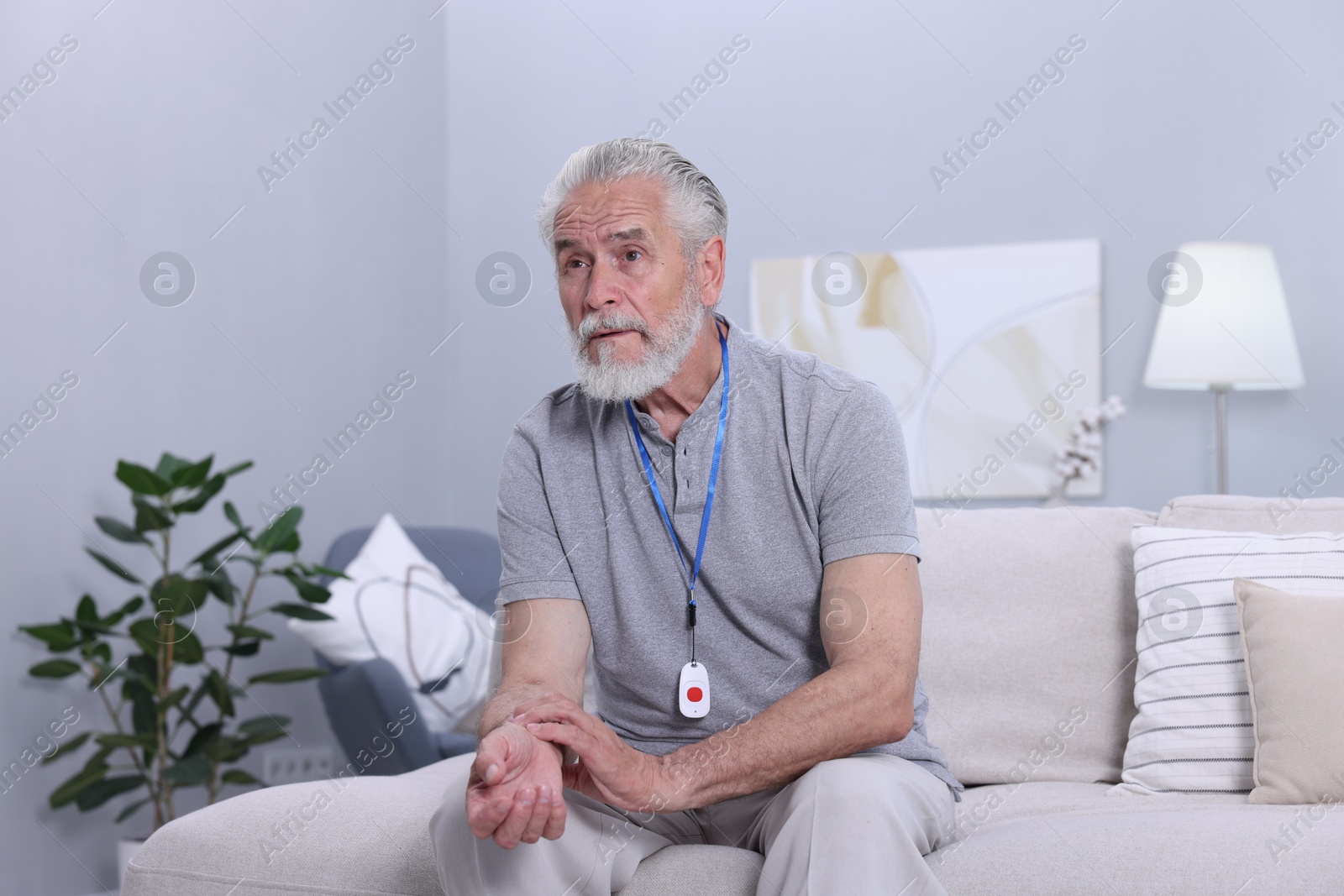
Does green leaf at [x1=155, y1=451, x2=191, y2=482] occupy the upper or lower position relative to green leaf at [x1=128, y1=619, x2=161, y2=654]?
upper

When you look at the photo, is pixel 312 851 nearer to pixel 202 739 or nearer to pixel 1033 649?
pixel 1033 649

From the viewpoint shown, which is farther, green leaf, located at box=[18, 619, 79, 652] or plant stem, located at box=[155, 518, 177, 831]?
plant stem, located at box=[155, 518, 177, 831]

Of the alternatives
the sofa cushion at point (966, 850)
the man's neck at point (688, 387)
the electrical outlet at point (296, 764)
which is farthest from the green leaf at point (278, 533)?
the man's neck at point (688, 387)

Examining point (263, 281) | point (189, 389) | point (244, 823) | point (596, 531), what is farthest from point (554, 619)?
point (263, 281)

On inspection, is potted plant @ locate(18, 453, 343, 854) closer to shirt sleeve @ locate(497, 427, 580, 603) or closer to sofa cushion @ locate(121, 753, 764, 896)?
sofa cushion @ locate(121, 753, 764, 896)

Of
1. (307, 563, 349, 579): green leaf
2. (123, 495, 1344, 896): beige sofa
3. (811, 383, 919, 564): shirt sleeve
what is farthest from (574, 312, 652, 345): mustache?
(307, 563, 349, 579): green leaf

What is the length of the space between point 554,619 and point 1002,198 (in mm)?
2587

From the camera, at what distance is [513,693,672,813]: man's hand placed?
121 cm

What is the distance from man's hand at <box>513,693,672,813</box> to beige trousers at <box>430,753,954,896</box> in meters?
0.08

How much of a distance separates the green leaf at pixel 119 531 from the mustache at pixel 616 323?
1.53m

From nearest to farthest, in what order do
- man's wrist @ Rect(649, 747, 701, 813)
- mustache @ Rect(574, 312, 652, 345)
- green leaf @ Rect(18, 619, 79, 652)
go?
man's wrist @ Rect(649, 747, 701, 813) → mustache @ Rect(574, 312, 652, 345) → green leaf @ Rect(18, 619, 79, 652)

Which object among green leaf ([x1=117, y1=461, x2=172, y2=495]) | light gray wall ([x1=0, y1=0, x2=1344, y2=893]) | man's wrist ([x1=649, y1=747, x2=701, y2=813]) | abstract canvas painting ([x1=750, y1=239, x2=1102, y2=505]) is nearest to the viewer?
man's wrist ([x1=649, y1=747, x2=701, y2=813])

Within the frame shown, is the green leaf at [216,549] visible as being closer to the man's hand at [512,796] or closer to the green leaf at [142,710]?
the green leaf at [142,710]

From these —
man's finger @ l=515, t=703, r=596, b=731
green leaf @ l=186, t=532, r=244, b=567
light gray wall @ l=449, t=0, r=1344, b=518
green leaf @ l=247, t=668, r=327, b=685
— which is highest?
light gray wall @ l=449, t=0, r=1344, b=518
